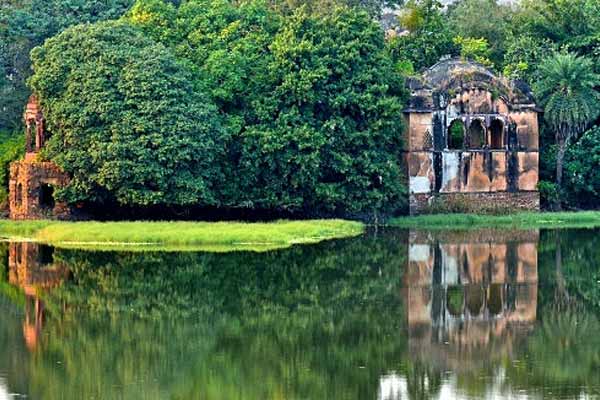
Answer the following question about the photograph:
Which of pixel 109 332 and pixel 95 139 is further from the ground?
pixel 95 139

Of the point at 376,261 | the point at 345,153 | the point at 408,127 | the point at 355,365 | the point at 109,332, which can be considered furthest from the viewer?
the point at 408,127

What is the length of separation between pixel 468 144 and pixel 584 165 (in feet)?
13.7

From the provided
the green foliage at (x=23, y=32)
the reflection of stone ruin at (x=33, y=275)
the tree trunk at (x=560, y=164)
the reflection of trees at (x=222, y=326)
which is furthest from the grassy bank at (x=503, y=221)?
the green foliage at (x=23, y=32)

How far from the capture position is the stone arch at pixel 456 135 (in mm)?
52531

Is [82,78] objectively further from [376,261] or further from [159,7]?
[376,261]

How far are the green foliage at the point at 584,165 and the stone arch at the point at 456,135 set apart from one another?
12.6 feet

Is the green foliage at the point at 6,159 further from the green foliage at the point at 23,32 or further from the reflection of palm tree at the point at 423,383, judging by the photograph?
the reflection of palm tree at the point at 423,383

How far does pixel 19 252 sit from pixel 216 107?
1004 cm

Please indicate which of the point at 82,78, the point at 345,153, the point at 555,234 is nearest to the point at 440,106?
the point at 345,153

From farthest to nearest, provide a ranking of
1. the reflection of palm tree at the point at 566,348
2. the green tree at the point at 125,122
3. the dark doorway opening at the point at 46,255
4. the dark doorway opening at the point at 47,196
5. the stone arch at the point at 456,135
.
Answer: the stone arch at the point at 456,135, the dark doorway opening at the point at 47,196, the green tree at the point at 125,122, the dark doorway opening at the point at 46,255, the reflection of palm tree at the point at 566,348

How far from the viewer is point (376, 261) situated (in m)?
35.5

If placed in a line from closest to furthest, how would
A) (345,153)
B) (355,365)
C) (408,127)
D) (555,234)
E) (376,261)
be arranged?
(355,365)
(376,261)
(555,234)
(345,153)
(408,127)

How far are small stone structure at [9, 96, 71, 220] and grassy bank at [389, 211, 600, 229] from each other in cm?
1092

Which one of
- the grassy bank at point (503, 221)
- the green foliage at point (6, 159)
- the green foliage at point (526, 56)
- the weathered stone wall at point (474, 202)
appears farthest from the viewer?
the green foliage at point (526, 56)
